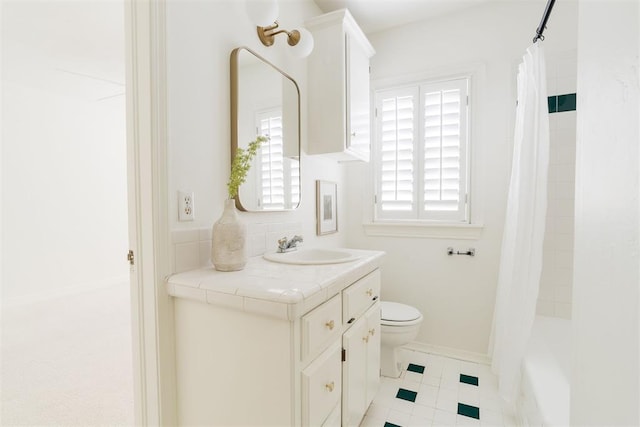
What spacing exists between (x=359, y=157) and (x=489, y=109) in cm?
101

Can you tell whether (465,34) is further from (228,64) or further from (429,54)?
A: (228,64)

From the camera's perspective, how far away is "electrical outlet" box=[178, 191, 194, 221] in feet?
4.13

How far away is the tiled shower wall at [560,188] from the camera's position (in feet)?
7.05

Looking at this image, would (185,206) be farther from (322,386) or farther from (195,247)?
(322,386)

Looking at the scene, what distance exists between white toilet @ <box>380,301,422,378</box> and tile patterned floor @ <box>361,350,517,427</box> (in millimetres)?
78


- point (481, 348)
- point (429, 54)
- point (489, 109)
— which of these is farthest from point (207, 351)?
point (429, 54)

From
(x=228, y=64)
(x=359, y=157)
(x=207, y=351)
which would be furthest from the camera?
(x=359, y=157)

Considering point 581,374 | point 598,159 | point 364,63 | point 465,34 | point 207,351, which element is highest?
point 465,34

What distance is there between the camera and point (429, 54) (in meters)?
2.48

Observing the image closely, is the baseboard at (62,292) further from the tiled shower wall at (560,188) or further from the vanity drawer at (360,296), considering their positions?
the tiled shower wall at (560,188)

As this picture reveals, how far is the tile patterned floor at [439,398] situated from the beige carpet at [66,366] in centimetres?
142

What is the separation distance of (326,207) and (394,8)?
5.06 feet

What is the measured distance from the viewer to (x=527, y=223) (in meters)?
1.73

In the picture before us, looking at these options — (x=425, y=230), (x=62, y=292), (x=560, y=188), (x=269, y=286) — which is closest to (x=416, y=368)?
(x=425, y=230)
